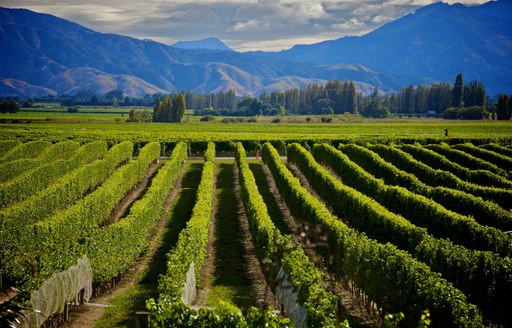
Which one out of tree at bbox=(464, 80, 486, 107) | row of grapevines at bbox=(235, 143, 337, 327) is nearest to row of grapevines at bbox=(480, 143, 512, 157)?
row of grapevines at bbox=(235, 143, 337, 327)

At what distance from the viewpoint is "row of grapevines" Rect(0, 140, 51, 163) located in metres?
58.0

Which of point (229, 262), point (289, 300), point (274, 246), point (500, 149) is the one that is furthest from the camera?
point (500, 149)

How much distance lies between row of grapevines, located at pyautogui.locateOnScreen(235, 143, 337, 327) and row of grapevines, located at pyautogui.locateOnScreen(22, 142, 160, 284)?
24.9ft

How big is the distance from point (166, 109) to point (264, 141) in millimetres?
65637

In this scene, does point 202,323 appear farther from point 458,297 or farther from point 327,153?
point 327,153

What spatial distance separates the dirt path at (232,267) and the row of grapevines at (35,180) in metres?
13.1

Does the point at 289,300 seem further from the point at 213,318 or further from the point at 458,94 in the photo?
the point at 458,94

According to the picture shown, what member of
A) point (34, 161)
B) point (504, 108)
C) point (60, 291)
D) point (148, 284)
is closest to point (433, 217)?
point (148, 284)

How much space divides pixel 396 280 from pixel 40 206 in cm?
2199

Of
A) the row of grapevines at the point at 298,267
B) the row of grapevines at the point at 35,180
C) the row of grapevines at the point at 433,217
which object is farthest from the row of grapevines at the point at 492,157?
the row of grapevines at the point at 35,180

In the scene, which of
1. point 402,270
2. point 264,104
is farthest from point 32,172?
point 264,104

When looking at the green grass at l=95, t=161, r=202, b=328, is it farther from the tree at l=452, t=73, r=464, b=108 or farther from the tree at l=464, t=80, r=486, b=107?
the tree at l=464, t=80, r=486, b=107

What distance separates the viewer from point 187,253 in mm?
22203

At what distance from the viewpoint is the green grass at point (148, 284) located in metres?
21.4
